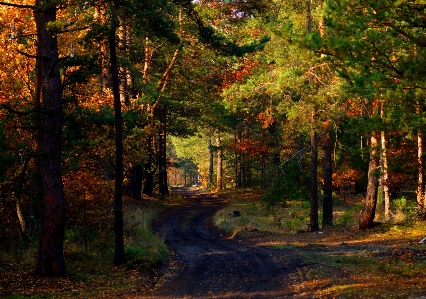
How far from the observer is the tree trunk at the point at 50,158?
495 inches

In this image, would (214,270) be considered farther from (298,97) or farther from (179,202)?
(179,202)

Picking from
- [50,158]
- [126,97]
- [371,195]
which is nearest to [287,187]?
[371,195]

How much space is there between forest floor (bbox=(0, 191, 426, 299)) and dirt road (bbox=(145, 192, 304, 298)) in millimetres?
22

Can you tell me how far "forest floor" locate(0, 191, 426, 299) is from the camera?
11.2m

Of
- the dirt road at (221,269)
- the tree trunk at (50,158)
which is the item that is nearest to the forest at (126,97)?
the tree trunk at (50,158)

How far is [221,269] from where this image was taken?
14922mm

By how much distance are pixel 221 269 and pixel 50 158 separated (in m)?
6.00

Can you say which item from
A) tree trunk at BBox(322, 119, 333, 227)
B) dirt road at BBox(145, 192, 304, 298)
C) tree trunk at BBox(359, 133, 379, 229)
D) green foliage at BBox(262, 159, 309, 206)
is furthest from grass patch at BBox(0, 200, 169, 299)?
green foliage at BBox(262, 159, 309, 206)

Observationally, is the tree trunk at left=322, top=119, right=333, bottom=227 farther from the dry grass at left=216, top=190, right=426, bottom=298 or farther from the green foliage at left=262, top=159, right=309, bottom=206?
the green foliage at left=262, top=159, right=309, bottom=206

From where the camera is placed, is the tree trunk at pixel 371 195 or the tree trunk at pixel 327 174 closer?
the tree trunk at pixel 371 195

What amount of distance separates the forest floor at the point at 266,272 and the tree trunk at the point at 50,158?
0.60 meters

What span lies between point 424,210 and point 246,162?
105 ft

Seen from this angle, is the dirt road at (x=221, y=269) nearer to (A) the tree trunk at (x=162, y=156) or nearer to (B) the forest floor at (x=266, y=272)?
(B) the forest floor at (x=266, y=272)

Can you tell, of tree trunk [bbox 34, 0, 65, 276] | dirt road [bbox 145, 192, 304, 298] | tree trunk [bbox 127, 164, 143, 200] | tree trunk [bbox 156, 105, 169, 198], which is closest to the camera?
dirt road [bbox 145, 192, 304, 298]
